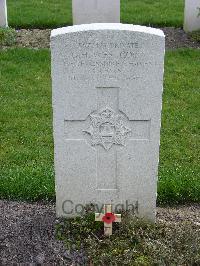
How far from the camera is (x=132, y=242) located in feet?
12.8

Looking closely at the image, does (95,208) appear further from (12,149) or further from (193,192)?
(12,149)

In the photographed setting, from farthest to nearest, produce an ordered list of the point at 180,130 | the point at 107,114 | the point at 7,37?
the point at 7,37, the point at 180,130, the point at 107,114

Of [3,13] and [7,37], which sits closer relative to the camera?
[7,37]

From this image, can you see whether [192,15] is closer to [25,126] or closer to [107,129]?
[25,126]

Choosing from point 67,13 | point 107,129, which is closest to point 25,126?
point 107,129

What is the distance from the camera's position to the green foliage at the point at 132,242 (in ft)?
12.3

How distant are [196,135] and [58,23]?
5.04 meters

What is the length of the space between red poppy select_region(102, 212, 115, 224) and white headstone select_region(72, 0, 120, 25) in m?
6.39

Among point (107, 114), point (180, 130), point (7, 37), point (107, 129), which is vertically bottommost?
point (180, 130)

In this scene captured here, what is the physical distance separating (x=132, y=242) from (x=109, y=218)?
236 millimetres

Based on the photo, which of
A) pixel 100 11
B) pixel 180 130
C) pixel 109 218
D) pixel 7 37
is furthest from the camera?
pixel 100 11

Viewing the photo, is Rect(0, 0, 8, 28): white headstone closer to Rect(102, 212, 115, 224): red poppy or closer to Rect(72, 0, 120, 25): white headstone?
Rect(72, 0, 120, 25): white headstone

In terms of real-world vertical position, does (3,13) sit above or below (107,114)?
above

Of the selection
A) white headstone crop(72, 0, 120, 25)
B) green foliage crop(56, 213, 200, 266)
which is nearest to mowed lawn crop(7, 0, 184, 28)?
white headstone crop(72, 0, 120, 25)
